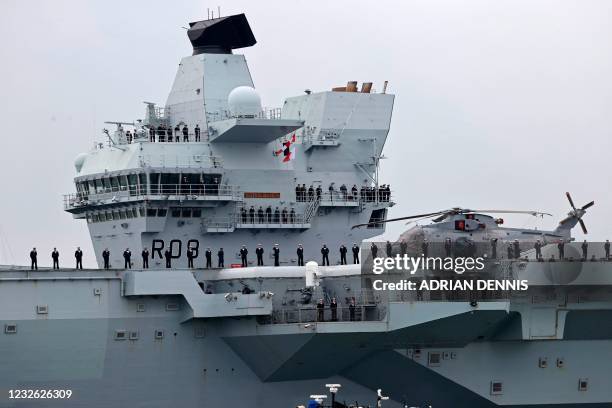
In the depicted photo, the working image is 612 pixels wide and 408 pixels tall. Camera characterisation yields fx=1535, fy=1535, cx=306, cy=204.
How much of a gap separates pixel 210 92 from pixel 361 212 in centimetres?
626

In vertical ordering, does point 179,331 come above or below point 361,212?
below

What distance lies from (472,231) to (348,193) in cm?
595

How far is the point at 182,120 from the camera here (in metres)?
50.2

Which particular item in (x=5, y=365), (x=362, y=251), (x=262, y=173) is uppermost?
(x=262, y=173)

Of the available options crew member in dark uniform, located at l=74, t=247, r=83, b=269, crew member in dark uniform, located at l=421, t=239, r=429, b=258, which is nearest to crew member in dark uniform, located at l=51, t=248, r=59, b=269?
crew member in dark uniform, located at l=74, t=247, r=83, b=269

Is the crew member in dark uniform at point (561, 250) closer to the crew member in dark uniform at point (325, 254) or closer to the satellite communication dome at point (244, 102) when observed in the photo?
the crew member in dark uniform at point (325, 254)

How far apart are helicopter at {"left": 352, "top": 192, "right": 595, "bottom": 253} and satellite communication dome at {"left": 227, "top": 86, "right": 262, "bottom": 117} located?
584cm

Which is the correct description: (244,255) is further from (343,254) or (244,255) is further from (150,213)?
(343,254)

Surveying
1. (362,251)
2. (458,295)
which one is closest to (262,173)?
(362,251)

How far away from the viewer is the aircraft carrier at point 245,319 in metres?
41.3

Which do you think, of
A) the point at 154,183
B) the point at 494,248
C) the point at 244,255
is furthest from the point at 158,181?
the point at 494,248

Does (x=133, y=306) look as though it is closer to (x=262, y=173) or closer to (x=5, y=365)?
(x=5, y=365)

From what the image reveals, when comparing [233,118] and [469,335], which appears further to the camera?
[233,118]

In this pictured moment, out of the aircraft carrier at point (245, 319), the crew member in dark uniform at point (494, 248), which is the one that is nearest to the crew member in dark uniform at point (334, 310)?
the aircraft carrier at point (245, 319)
